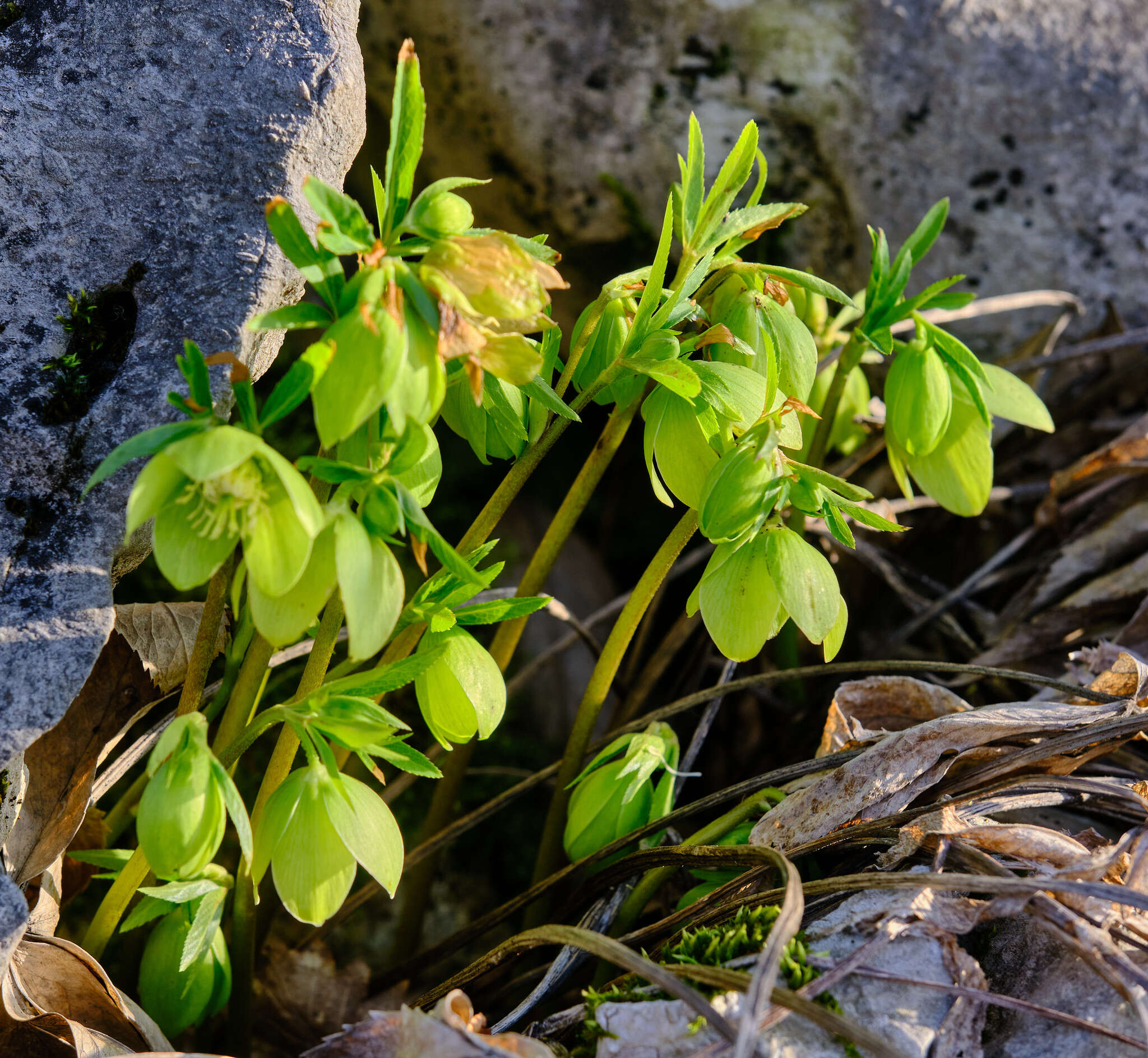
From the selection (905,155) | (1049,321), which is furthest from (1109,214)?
(905,155)

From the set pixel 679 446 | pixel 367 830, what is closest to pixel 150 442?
pixel 367 830

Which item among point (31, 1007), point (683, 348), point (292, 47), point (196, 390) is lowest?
point (31, 1007)

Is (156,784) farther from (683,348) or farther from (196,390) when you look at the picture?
(683,348)

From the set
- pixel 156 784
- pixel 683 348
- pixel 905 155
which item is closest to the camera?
pixel 156 784

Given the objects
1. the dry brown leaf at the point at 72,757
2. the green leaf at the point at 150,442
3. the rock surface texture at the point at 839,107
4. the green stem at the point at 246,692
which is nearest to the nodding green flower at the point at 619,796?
the green stem at the point at 246,692

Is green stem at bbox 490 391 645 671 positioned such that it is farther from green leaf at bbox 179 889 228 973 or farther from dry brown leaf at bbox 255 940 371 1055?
dry brown leaf at bbox 255 940 371 1055

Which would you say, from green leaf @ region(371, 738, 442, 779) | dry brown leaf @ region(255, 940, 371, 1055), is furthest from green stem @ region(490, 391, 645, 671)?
dry brown leaf @ region(255, 940, 371, 1055)

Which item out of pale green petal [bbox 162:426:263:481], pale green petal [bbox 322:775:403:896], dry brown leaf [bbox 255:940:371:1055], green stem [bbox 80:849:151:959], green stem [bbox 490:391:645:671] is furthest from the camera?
dry brown leaf [bbox 255:940:371:1055]
